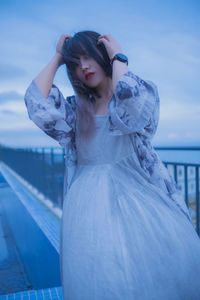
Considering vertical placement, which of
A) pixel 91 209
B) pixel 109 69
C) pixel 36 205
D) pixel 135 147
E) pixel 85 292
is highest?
pixel 109 69

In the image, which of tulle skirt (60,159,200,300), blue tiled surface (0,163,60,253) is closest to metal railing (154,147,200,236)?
tulle skirt (60,159,200,300)

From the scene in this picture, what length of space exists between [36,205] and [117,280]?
155 inches

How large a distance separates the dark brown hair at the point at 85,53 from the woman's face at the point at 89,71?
1cm

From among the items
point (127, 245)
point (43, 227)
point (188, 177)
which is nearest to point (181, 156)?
point (188, 177)

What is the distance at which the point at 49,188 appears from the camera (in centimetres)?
469

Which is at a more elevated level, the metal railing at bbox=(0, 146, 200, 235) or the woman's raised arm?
the woman's raised arm

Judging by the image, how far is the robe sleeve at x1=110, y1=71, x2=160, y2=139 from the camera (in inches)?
34.9

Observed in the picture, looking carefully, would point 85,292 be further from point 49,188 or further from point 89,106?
point 49,188

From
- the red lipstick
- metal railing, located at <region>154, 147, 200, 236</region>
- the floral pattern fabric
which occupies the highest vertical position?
the red lipstick

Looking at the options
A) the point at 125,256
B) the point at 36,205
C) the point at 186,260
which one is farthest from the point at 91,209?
the point at 36,205

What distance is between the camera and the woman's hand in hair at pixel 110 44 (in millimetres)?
1010

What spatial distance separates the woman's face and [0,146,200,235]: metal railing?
0.89 meters

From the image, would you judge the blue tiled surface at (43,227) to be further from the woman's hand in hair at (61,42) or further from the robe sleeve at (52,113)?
the woman's hand in hair at (61,42)

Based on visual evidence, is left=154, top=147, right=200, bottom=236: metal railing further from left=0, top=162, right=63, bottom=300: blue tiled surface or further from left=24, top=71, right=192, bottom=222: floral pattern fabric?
left=0, top=162, right=63, bottom=300: blue tiled surface
